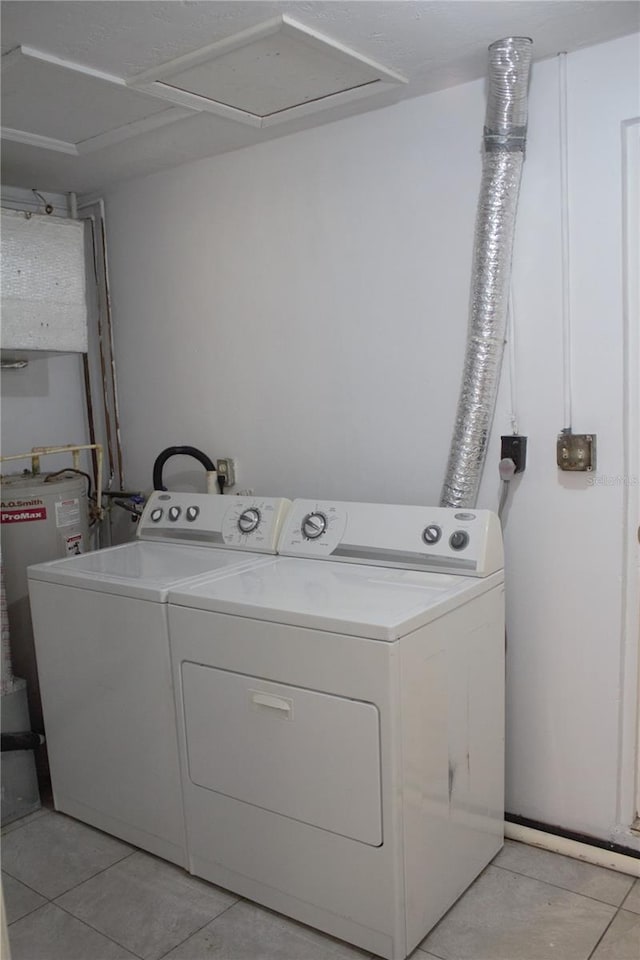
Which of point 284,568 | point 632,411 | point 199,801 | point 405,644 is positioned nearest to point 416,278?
point 632,411

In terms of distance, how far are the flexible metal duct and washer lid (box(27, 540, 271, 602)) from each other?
718 millimetres

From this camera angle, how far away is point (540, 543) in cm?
233

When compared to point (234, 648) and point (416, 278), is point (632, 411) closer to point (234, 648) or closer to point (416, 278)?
point (416, 278)

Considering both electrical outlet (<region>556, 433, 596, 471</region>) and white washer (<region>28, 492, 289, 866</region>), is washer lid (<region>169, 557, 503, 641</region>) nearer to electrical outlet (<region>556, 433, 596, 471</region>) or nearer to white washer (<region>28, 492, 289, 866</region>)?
white washer (<region>28, 492, 289, 866</region>)

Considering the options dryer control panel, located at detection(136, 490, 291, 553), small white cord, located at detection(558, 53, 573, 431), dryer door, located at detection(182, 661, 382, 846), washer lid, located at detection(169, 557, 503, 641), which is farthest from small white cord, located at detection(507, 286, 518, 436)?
dryer door, located at detection(182, 661, 382, 846)

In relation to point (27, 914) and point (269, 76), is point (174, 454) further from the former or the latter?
point (27, 914)

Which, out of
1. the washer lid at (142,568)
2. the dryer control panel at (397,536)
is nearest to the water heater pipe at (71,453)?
the washer lid at (142,568)

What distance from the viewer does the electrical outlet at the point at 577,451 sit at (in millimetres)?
2189

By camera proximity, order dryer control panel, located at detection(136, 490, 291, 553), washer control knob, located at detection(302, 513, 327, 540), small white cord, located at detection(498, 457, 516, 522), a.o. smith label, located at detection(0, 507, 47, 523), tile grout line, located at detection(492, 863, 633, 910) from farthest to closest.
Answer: a.o. smith label, located at detection(0, 507, 47, 523)
dryer control panel, located at detection(136, 490, 291, 553)
washer control knob, located at detection(302, 513, 327, 540)
small white cord, located at detection(498, 457, 516, 522)
tile grout line, located at detection(492, 863, 633, 910)

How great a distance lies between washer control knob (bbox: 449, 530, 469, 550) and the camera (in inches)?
86.0

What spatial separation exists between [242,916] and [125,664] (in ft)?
2.53

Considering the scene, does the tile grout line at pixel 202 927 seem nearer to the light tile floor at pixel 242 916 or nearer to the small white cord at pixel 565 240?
the light tile floor at pixel 242 916

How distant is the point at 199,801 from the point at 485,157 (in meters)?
2.02

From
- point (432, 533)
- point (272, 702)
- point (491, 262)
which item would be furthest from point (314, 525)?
point (491, 262)
